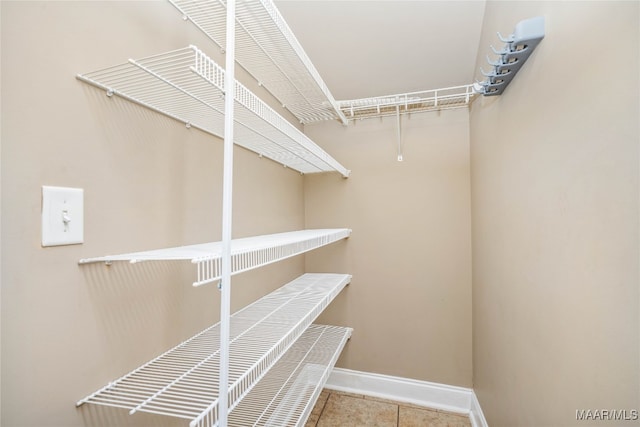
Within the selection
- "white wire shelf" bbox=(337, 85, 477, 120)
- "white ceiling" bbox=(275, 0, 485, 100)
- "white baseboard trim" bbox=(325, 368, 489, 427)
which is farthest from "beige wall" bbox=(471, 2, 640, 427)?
"white baseboard trim" bbox=(325, 368, 489, 427)

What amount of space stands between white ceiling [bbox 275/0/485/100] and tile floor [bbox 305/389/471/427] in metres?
1.98

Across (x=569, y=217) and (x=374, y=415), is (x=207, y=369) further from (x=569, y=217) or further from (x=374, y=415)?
(x=374, y=415)

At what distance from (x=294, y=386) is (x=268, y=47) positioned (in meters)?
1.51

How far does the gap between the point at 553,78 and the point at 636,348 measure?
598 millimetres

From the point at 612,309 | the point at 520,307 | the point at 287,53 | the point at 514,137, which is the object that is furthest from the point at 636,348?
the point at 287,53

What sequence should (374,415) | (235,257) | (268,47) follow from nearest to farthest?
(235,257) → (268,47) → (374,415)

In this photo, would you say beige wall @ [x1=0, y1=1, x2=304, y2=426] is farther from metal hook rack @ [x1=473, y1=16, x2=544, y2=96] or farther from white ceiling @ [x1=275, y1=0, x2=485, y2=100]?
metal hook rack @ [x1=473, y1=16, x2=544, y2=96]

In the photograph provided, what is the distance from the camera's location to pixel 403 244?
1.81 meters

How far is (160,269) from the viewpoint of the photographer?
32.0 inches

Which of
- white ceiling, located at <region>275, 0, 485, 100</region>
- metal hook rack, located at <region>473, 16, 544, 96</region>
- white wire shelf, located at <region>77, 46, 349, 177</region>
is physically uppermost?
white ceiling, located at <region>275, 0, 485, 100</region>

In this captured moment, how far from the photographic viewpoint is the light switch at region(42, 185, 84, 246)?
55 centimetres

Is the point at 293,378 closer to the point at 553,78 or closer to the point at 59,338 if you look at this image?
the point at 59,338

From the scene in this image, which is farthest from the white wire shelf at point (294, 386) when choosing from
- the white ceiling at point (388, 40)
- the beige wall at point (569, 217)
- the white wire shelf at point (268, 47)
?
the white ceiling at point (388, 40)

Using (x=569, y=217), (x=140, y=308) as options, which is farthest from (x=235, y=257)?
(x=569, y=217)
